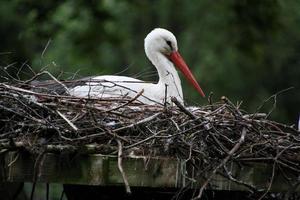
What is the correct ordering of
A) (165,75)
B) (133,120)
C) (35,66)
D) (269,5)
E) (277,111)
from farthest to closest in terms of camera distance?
(277,111) → (35,66) → (269,5) → (165,75) → (133,120)

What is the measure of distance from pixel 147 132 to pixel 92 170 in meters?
0.52

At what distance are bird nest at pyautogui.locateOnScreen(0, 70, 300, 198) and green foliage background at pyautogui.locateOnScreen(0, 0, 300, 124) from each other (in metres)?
6.29

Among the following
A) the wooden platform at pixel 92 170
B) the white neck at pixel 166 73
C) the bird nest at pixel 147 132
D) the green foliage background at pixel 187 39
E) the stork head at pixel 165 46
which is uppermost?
the green foliage background at pixel 187 39

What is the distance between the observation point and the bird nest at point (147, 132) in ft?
18.5

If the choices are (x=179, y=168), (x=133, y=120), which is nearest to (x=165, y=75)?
(x=133, y=120)

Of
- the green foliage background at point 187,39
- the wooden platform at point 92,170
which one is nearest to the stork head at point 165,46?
the green foliage background at point 187,39

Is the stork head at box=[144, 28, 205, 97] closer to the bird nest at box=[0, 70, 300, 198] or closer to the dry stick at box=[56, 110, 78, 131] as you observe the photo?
the bird nest at box=[0, 70, 300, 198]

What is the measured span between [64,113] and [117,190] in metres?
0.48

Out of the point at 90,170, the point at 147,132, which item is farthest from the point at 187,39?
the point at 90,170

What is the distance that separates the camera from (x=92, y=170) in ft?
18.1

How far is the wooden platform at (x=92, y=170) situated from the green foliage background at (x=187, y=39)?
22.6 ft

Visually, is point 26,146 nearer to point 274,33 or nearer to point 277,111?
point 274,33

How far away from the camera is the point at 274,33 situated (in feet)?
50.5

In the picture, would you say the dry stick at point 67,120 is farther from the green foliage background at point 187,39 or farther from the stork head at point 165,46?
the green foliage background at point 187,39
